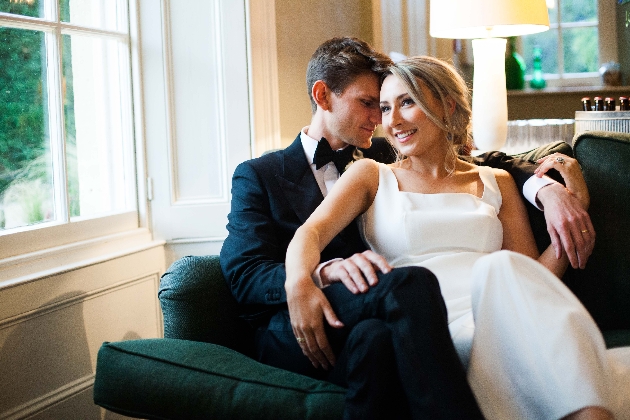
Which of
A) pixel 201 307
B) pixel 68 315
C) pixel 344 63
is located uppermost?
pixel 344 63

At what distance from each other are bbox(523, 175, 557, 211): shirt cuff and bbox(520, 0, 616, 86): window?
289 cm

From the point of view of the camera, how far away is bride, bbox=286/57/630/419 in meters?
1.36

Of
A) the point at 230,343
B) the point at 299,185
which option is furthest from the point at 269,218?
the point at 230,343

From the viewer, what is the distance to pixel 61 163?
7.68 ft

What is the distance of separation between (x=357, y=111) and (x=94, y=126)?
1005 mm

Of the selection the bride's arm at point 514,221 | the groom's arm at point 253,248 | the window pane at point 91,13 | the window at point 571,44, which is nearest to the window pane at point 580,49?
the window at point 571,44

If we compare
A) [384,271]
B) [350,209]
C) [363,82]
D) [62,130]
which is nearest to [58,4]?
[62,130]

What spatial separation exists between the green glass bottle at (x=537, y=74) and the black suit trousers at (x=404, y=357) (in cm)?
336

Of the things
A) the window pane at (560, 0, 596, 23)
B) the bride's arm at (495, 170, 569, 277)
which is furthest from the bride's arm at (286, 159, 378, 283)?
the window pane at (560, 0, 596, 23)

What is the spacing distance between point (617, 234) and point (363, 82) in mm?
801

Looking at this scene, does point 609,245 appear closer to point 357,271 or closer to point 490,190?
point 490,190

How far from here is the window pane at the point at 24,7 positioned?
213cm

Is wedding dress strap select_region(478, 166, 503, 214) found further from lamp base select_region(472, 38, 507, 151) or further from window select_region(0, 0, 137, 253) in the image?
window select_region(0, 0, 137, 253)

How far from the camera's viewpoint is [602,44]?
446cm
